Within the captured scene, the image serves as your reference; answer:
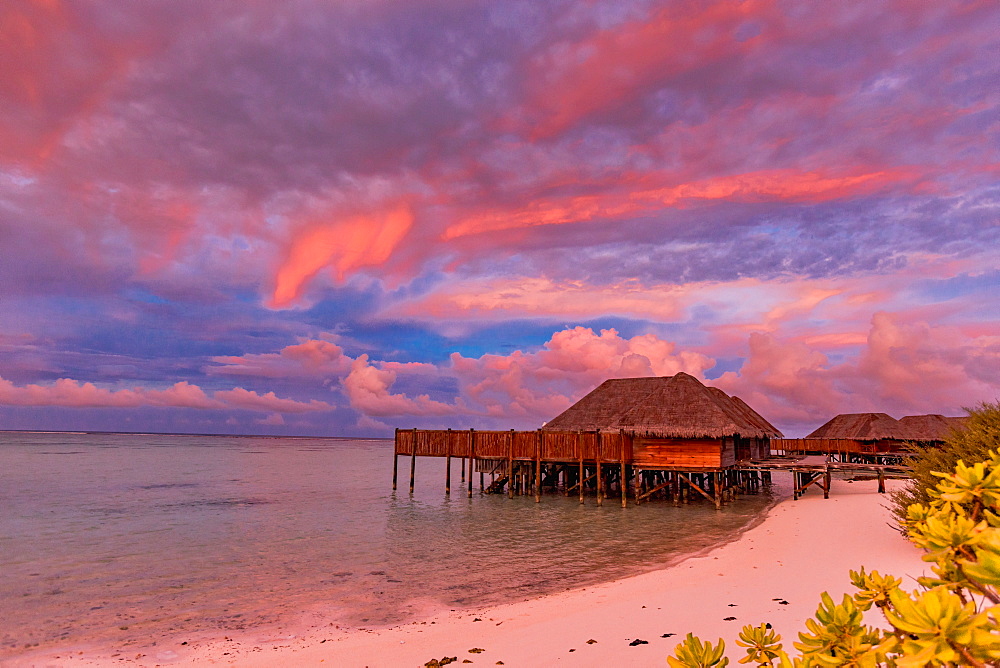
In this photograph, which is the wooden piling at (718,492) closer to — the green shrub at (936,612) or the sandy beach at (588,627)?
the sandy beach at (588,627)

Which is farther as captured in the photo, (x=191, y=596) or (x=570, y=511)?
(x=570, y=511)

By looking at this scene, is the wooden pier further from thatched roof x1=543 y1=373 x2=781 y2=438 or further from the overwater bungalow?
thatched roof x1=543 y1=373 x2=781 y2=438

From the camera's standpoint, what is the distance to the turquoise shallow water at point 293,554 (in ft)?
38.1

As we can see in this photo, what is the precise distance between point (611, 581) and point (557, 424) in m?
19.3

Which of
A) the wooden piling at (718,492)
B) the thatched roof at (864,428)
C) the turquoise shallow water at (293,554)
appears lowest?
the turquoise shallow water at (293,554)

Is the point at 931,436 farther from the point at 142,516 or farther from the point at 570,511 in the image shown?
the point at 142,516

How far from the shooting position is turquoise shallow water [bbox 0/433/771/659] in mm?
11625

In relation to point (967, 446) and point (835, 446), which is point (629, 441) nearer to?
point (967, 446)

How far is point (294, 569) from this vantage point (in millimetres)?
15414

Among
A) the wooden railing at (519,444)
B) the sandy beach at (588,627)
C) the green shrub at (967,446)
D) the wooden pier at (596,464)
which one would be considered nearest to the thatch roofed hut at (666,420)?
the wooden pier at (596,464)

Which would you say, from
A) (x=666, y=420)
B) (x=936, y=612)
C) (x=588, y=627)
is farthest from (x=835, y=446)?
(x=936, y=612)

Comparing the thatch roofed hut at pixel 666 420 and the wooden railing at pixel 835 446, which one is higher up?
the thatch roofed hut at pixel 666 420

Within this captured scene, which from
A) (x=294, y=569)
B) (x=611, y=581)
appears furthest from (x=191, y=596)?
(x=611, y=581)

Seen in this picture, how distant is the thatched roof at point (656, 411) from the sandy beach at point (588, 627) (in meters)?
14.6
